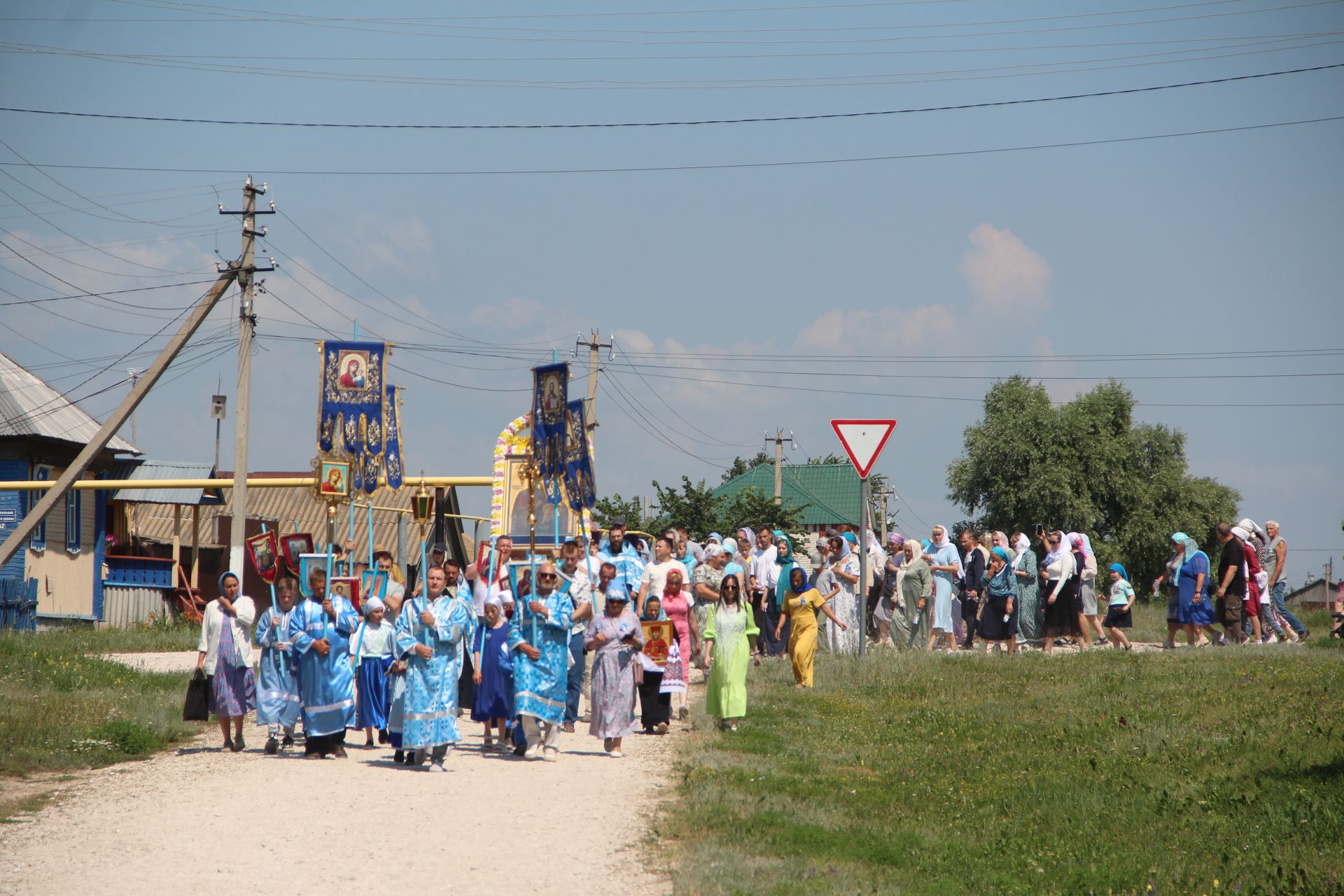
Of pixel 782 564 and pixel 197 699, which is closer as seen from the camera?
pixel 197 699

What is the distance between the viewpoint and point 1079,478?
55469 mm

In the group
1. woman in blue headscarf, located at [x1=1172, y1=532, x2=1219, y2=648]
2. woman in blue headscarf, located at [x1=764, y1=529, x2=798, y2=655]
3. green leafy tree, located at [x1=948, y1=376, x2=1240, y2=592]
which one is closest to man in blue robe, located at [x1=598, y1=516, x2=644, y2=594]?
woman in blue headscarf, located at [x1=764, y1=529, x2=798, y2=655]

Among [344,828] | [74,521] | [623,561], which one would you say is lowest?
[344,828]

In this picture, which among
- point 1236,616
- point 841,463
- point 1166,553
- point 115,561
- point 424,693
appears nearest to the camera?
point 424,693

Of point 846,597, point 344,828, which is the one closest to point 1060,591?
point 846,597

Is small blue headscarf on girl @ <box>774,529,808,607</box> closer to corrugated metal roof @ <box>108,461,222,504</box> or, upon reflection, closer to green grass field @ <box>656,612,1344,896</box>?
green grass field @ <box>656,612,1344,896</box>

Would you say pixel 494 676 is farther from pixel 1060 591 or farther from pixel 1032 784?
pixel 1060 591

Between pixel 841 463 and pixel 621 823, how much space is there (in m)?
81.4

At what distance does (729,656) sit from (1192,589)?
740cm

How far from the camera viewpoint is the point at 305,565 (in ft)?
60.2

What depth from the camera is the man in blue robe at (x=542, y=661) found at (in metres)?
12.1

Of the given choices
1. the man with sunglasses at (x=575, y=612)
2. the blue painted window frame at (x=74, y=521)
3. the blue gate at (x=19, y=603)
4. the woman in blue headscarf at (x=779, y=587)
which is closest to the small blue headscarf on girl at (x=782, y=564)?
the woman in blue headscarf at (x=779, y=587)

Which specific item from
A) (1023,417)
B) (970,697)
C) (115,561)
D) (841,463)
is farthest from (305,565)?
(841,463)

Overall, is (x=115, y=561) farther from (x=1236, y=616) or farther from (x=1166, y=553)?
(x=1166, y=553)
